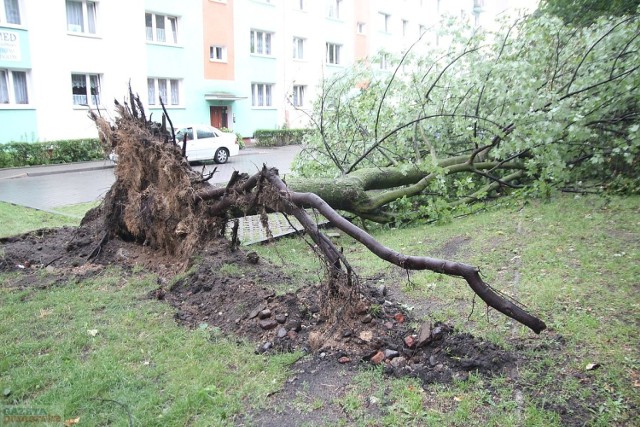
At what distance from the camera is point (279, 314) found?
401 cm

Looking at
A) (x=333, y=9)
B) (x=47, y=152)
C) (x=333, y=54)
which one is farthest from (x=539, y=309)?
(x=333, y=9)

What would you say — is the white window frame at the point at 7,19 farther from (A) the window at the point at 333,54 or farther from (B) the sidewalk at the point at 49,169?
(A) the window at the point at 333,54

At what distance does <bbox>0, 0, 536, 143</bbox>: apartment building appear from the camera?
1914 cm

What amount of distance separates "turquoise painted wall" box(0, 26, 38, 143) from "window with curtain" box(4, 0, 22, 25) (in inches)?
18.0

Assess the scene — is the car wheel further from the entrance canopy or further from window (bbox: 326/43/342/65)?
window (bbox: 326/43/342/65)

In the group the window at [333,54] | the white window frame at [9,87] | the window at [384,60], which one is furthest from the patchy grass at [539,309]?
the window at [333,54]

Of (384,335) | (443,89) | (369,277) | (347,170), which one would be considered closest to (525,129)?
(443,89)

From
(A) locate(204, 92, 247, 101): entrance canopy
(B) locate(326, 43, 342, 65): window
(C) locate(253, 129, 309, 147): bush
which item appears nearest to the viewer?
(A) locate(204, 92, 247, 101): entrance canopy

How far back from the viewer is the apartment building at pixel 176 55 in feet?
62.8

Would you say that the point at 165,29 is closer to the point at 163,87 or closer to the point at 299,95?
the point at 163,87

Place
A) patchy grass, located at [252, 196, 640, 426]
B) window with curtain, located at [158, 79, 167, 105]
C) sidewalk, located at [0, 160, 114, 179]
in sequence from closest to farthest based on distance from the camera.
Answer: patchy grass, located at [252, 196, 640, 426] < sidewalk, located at [0, 160, 114, 179] < window with curtain, located at [158, 79, 167, 105]

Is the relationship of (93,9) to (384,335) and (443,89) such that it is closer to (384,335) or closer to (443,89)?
(443,89)

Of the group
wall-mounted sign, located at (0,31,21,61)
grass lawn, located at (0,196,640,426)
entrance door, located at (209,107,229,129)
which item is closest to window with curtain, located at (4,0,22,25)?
wall-mounted sign, located at (0,31,21,61)

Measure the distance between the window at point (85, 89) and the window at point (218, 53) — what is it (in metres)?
6.50
